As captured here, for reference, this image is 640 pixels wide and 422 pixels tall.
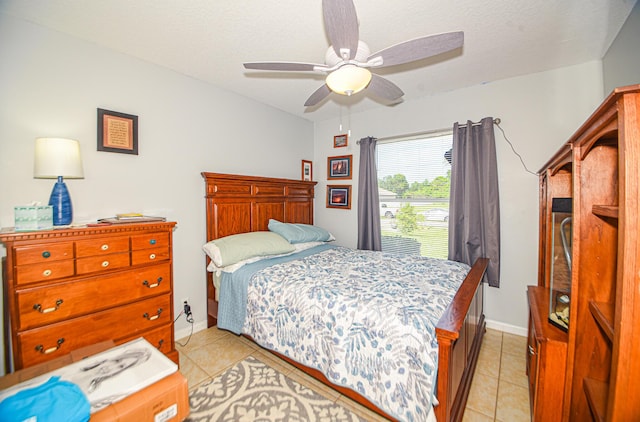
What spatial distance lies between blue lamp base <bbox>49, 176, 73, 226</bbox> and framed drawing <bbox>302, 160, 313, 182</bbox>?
8.91 ft

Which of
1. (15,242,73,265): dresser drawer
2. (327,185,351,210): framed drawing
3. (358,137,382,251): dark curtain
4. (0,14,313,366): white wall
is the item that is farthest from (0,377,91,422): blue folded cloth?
(327,185,351,210): framed drawing

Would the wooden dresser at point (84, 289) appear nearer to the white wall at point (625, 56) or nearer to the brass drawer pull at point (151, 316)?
the brass drawer pull at point (151, 316)

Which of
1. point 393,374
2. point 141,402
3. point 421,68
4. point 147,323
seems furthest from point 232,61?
point 393,374

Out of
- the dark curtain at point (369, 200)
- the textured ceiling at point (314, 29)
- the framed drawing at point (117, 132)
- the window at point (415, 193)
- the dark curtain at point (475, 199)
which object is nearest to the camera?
the textured ceiling at point (314, 29)

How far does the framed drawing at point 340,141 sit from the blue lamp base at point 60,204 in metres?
3.02

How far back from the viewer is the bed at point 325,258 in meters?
1.30

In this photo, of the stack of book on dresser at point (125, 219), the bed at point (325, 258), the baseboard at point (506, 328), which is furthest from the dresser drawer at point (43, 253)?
the baseboard at point (506, 328)

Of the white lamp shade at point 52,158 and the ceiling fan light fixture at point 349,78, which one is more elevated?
the ceiling fan light fixture at point 349,78

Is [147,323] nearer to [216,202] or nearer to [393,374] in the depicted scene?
[216,202]

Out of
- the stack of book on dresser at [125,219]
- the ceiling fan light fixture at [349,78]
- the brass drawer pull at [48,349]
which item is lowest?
the brass drawer pull at [48,349]

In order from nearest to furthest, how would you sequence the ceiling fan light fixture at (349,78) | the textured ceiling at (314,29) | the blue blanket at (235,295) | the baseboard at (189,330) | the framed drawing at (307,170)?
the ceiling fan light fixture at (349,78)
the textured ceiling at (314,29)
the blue blanket at (235,295)
the baseboard at (189,330)
the framed drawing at (307,170)

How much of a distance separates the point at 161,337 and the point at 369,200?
2620 mm

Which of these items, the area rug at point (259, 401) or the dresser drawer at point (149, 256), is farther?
the dresser drawer at point (149, 256)

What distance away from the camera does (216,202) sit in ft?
9.14
